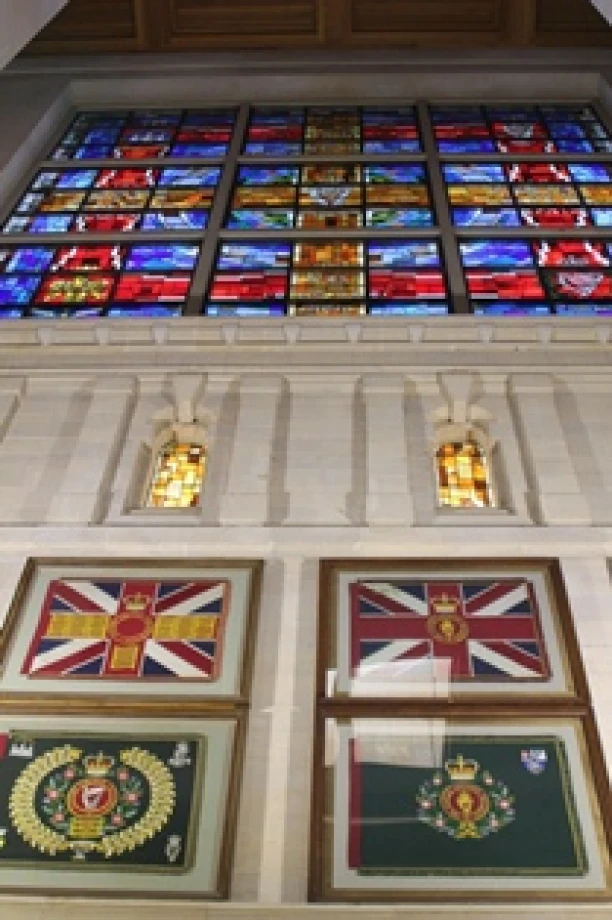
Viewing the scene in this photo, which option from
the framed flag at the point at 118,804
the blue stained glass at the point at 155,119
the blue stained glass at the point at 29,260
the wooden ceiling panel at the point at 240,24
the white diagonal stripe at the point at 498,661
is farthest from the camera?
the wooden ceiling panel at the point at 240,24

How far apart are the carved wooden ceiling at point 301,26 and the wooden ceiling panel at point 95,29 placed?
0.7 inches

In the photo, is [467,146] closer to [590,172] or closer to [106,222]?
[590,172]

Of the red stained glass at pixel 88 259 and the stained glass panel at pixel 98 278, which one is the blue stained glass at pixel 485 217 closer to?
the stained glass panel at pixel 98 278

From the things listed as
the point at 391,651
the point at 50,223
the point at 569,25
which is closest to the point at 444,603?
the point at 391,651

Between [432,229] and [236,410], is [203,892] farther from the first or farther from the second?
[432,229]

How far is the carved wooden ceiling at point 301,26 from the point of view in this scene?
19719mm

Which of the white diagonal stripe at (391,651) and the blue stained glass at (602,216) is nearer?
the white diagonal stripe at (391,651)

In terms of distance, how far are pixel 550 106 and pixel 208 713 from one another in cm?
1443

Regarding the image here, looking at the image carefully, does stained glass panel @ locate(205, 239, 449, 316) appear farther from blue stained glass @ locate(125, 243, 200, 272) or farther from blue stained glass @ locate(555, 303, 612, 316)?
blue stained glass @ locate(555, 303, 612, 316)

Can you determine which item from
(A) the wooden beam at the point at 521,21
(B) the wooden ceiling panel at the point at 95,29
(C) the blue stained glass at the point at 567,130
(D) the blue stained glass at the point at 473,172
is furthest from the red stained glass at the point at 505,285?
(B) the wooden ceiling panel at the point at 95,29

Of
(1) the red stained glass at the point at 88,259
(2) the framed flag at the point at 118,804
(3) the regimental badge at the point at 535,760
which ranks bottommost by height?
(2) the framed flag at the point at 118,804

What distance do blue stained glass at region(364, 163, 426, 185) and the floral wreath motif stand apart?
10905 mm

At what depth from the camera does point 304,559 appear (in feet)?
28.0

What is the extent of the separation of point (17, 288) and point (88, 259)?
1.09 meters
